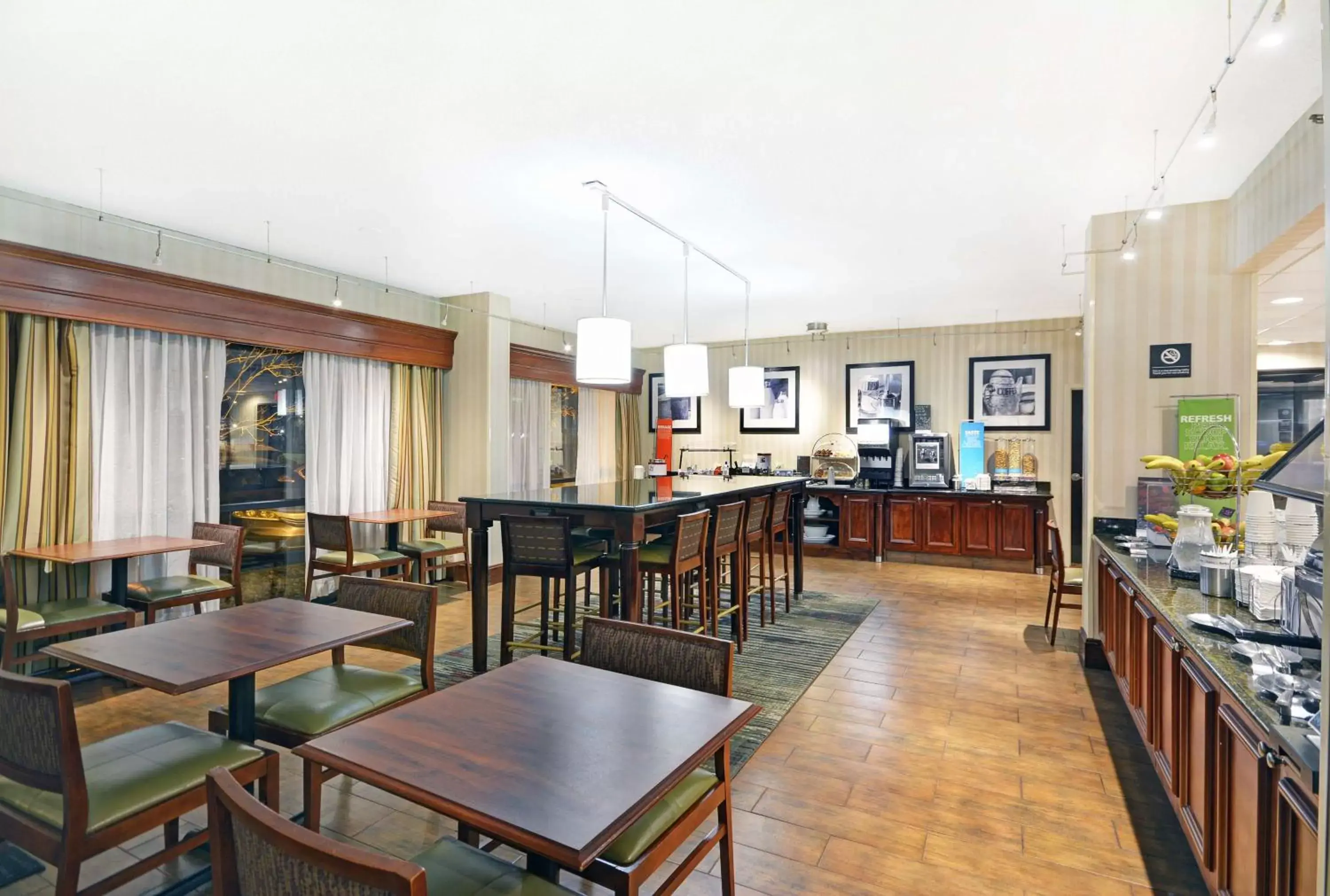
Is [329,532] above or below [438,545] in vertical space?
above

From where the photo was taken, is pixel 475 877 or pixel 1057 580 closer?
pixel 475 877

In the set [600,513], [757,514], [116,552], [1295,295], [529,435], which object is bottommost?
[116,552]

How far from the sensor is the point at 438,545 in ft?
19.6

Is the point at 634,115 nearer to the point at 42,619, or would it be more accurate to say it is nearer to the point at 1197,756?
the point at 1197,756

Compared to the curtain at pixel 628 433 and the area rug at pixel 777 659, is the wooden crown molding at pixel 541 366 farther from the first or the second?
the area rug at pixel 777 659

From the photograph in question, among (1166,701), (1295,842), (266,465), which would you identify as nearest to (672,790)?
(1295,842)

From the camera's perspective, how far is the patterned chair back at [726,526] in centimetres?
440

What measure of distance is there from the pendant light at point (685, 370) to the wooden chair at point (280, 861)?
13.3 ft

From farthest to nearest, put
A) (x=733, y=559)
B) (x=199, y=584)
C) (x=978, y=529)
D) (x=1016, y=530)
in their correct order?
(x=978, y=529) → (x=1016, y=530) → (x=733, y=559) → (x=199, y=584)

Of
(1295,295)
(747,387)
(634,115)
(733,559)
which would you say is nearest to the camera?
(634,115)

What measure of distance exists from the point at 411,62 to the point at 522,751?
2.47 meters

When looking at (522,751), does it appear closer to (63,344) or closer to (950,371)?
(63,344)

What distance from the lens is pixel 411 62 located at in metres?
2.54

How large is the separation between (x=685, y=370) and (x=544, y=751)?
388 centimetres
